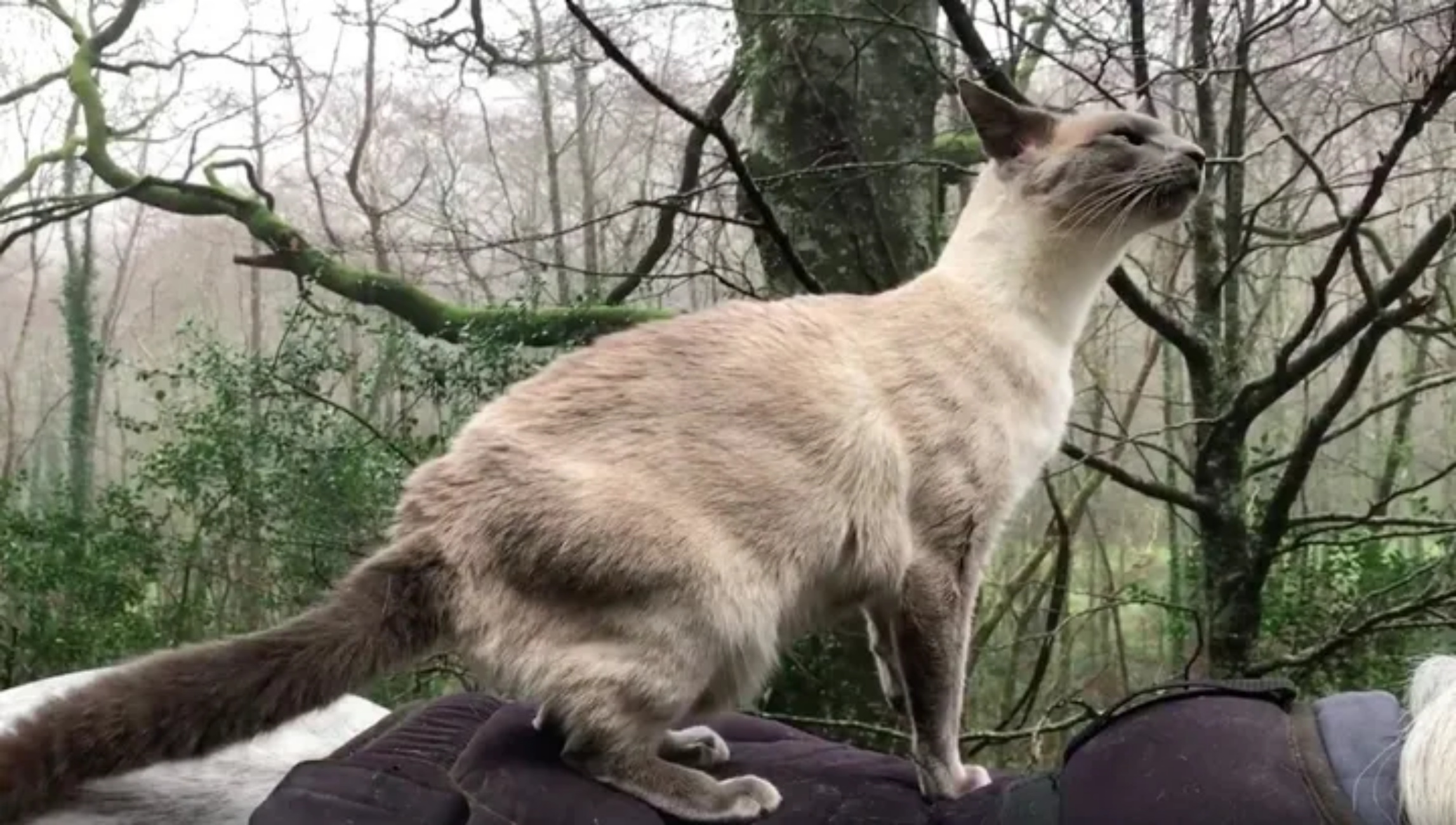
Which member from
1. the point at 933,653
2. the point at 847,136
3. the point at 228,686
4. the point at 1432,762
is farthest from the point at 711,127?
the point at 1432,762

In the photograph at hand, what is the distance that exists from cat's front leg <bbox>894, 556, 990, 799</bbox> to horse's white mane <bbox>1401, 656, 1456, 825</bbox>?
0.59 m

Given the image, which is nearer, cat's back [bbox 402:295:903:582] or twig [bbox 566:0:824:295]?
cat's back [bbox 402:295:903:582]

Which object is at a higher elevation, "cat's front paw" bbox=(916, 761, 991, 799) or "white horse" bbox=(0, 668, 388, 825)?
"white horse" bbox=(0, 668, 388, 825)

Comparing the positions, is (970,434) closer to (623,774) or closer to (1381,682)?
(623,774)

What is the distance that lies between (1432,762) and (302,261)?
3476 mm

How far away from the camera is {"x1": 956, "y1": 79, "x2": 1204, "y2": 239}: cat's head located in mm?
1758

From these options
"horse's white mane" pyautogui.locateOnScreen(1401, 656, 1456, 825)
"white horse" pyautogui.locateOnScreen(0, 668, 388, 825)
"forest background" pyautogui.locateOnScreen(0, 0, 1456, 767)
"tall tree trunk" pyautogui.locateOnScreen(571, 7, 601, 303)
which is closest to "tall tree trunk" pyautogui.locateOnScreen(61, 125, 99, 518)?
"forest background" pyautogui.locateOnScreen(0, 0, 1456, 767)

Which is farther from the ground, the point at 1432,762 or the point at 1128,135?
the point at 1128,135

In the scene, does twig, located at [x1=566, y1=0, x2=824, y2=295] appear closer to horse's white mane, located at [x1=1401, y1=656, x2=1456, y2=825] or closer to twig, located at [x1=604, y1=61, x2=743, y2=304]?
twig, located at [x1=604, y1=61, x2=743, y2=304]

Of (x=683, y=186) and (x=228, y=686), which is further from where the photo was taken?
(x=683, y=186)

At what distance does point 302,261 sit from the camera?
3834mm

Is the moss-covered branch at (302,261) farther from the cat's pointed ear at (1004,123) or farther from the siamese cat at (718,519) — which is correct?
the siamese cat at (718,519)

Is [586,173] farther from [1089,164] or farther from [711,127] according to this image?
[1089,164]

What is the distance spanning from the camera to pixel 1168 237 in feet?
10.6
